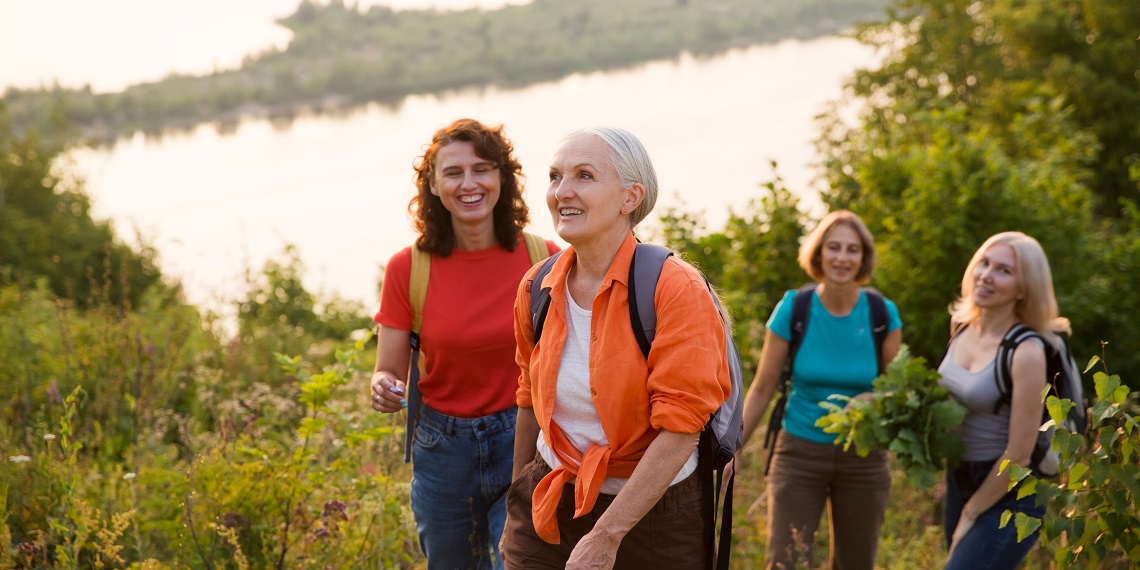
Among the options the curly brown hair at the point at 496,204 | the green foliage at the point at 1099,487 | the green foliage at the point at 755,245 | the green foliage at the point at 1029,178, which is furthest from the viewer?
the green foliage at the point at 1029,178

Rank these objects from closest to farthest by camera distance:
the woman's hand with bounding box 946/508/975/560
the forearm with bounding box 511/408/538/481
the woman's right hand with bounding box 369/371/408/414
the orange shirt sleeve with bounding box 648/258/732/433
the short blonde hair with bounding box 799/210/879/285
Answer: the orange shirt sleeve with bounding box 648/258/732/433
the forearm with bounding box 511/408/538/481
the woman's right hand with bounding box 369/371/408/414
the woman's hand with bounding box 946/508/975/560
the short blonde hair with bounding box 799/210/879/285

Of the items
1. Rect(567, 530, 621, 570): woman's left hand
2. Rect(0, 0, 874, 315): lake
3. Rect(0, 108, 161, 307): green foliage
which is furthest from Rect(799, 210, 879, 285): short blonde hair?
Rect(0, 108, 161, 307): green foliage

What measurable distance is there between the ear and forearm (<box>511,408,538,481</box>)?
65 centimetres

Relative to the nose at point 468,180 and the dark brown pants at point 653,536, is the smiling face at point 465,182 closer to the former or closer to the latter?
the nose at point 468,180

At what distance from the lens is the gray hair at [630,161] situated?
2.39 metres

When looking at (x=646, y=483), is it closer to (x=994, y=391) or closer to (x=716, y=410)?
(x=716, y=410)

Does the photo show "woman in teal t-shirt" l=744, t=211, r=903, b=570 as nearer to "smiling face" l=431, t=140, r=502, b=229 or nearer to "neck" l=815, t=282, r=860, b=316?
"neck" l=815, t=282, r=860, b=316

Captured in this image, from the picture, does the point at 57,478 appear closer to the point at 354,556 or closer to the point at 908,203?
the point at 354,556

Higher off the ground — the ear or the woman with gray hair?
the ear

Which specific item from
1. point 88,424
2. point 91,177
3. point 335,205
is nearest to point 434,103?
point 335,205

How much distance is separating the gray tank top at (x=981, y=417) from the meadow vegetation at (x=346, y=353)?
0.26 meters

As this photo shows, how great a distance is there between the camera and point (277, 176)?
27375 millimetres

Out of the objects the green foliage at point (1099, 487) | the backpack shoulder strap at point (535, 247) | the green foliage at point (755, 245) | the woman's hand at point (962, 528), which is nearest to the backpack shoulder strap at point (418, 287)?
the backpack shoulder strap at point (535, 247)

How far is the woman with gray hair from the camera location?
7.37 ft
